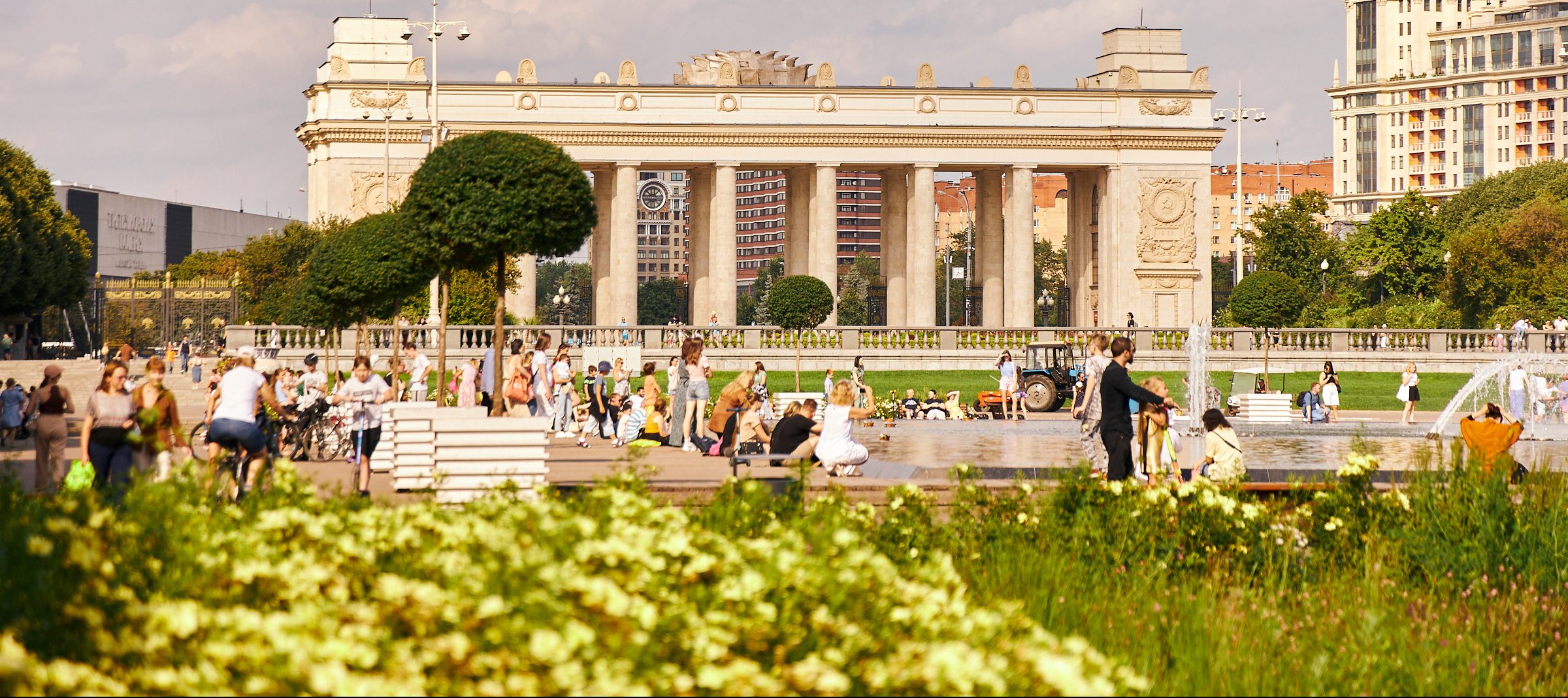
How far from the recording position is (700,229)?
7819 cm

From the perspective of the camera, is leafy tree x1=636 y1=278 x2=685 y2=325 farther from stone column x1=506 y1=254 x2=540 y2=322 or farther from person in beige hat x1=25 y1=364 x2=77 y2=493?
person in beige hat x1=25 y1=364 x2=77 y2=493

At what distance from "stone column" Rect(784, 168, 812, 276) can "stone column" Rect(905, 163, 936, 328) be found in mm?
4601

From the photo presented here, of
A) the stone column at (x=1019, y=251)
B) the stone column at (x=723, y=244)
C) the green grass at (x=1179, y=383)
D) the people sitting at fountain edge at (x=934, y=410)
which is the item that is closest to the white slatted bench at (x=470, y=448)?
the people sitting at fountain edge at (x=934, y=410)

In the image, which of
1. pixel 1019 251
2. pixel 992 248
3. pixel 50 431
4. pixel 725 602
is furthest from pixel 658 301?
pixel 725 602

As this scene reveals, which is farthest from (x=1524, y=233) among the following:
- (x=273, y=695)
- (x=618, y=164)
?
(x=273, y=695)

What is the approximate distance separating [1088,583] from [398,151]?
65196 mm

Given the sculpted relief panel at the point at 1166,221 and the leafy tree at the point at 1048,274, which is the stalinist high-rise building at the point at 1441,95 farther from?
the sculpted relief panel at the point at 1166,221

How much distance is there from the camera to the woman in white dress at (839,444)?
799 inches

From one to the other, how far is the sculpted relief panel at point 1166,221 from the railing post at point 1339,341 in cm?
1745

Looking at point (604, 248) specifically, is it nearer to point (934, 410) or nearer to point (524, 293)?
point (524, 293)

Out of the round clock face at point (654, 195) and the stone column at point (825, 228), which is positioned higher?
→ the round clock face at point (654, 195)

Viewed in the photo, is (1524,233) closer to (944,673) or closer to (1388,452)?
(1388,452)

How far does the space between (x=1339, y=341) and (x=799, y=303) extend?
755 inches

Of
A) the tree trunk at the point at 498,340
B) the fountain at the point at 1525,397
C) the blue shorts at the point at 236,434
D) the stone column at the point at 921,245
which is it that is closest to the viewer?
the blue shorts at the point at 236,434
